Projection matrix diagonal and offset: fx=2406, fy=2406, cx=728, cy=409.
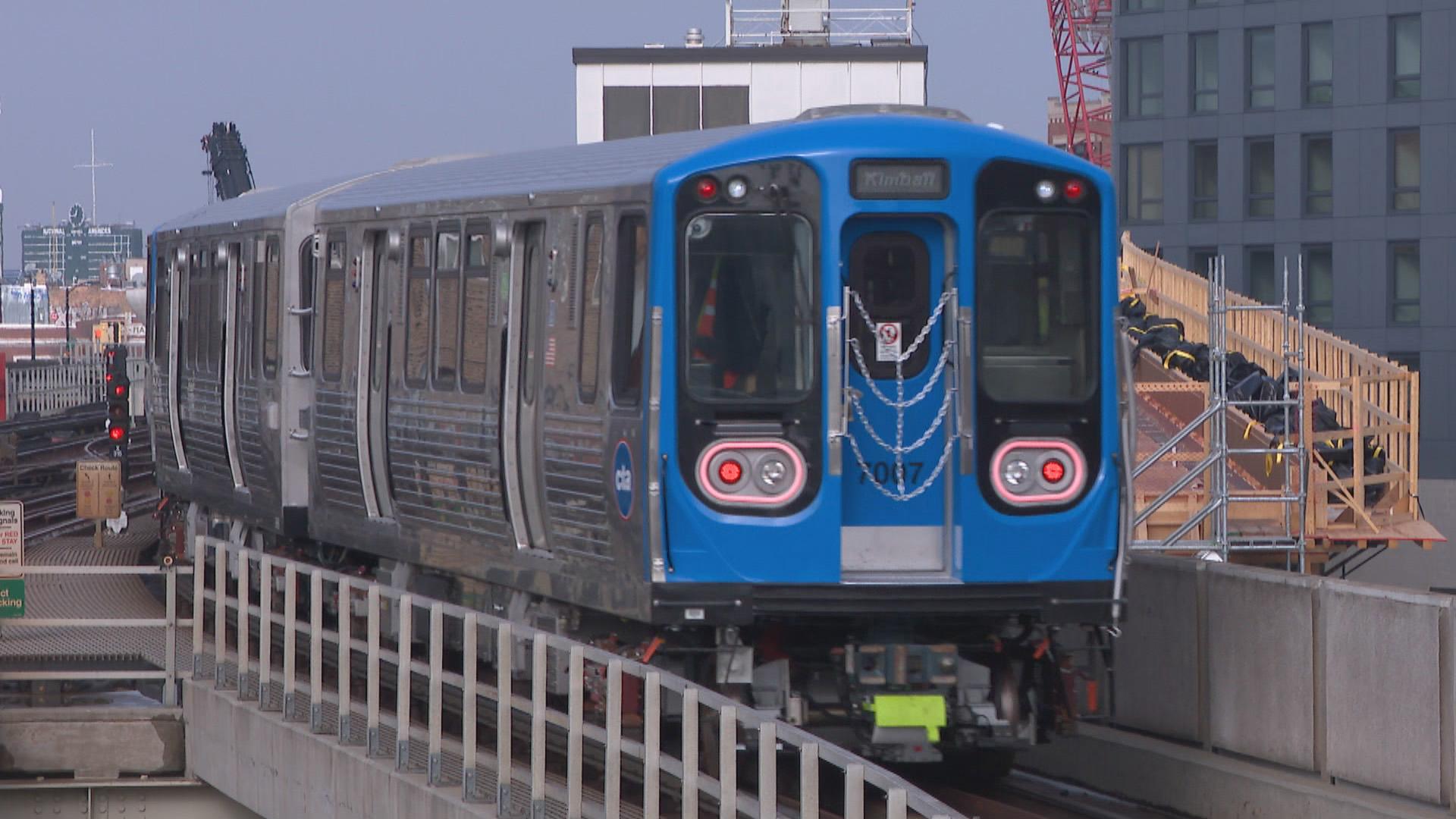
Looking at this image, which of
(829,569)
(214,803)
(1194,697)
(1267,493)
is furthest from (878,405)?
(1267,493)

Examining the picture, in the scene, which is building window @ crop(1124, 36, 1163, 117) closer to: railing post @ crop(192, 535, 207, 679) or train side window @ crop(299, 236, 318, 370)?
train side window @ crop(299, 236, 318, 370)

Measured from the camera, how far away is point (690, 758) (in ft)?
28.9

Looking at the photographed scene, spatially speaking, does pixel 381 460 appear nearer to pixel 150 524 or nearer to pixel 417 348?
pixel 417 348

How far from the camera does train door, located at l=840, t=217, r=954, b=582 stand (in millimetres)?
10789

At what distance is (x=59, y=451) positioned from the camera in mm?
43688

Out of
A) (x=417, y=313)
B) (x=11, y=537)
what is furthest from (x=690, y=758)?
(x=11, y=537)

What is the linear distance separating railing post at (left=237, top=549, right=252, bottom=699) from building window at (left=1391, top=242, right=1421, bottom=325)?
37546 millimetres

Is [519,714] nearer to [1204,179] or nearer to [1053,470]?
[1053,470]

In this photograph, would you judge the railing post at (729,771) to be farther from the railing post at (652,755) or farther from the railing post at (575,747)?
the railing post at (575,747)

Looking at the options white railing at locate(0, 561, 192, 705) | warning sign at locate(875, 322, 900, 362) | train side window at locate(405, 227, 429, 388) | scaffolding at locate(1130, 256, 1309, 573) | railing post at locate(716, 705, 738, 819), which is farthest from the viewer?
scaffolding at locate(1130, 256, 1309, 573)

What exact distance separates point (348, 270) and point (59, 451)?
30244 mm

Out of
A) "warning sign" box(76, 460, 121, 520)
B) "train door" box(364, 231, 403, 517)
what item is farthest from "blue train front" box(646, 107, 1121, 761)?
"warning sign" box(76, 460, 121, 520)

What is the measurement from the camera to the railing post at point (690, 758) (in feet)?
28.6

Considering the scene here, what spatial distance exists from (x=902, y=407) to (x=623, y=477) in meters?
1.33
